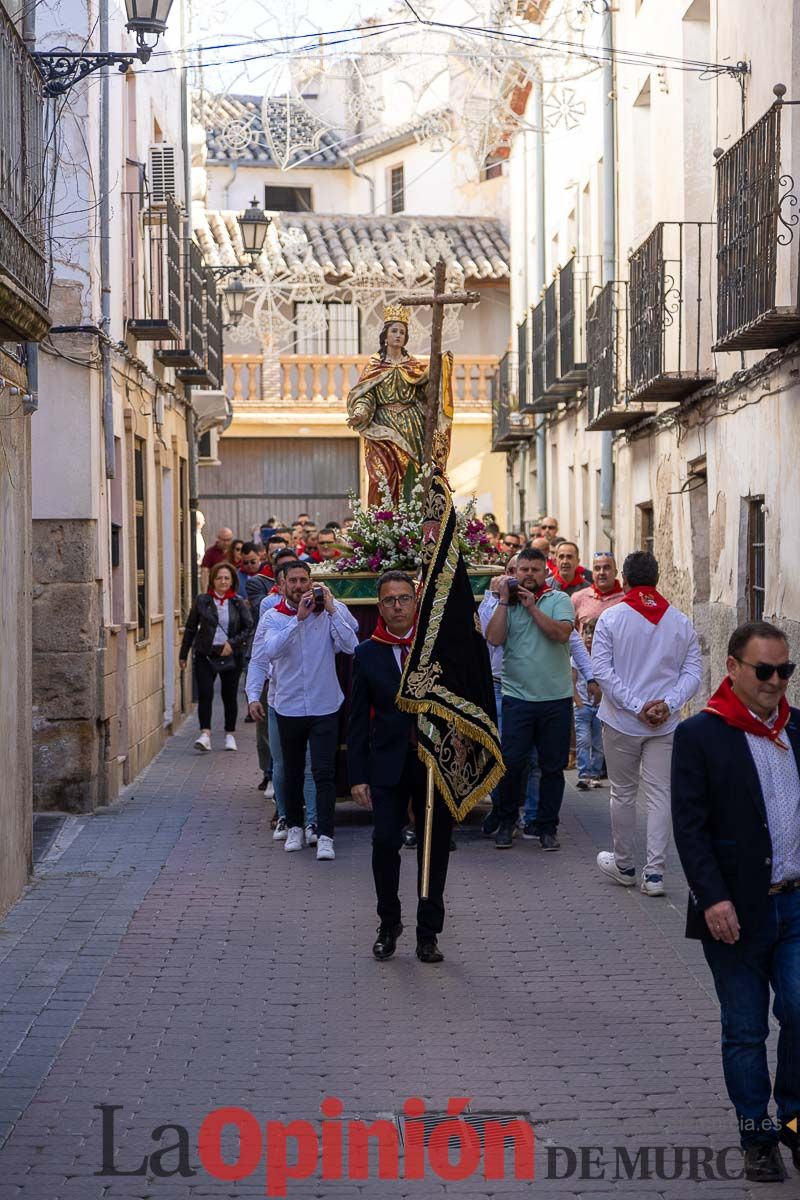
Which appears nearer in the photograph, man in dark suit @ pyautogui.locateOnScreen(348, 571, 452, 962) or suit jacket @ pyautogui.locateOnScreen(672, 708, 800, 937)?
suit jacket @ pyautogui.locateOnScreen(672, 708, 800, 937)

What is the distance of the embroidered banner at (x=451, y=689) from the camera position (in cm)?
813

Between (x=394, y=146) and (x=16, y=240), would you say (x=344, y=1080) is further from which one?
(x=394, y=146)

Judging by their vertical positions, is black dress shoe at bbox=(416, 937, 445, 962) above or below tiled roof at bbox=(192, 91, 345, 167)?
below

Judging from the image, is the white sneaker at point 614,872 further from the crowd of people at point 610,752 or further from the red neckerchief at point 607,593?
the red neckerchief at point 607,593

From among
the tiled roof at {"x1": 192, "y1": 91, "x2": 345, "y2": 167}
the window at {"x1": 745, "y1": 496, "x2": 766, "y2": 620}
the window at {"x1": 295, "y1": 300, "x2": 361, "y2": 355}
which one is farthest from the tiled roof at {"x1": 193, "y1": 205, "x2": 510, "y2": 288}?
the window at {"x1": 745, "y1": 496, "x2": 766, "y2": 620}

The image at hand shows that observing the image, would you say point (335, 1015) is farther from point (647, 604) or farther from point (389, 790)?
point (647, 604)

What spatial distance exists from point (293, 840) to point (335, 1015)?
4.07 meters

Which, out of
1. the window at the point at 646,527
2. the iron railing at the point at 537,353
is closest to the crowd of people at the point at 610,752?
the window at the point at 646,527

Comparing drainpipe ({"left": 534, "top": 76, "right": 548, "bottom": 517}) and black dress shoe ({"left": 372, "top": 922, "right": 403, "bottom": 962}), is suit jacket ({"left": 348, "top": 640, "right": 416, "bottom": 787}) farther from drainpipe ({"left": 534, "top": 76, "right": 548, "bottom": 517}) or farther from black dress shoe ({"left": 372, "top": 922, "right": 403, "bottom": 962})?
drainpipe ({"left": 534, "top": 76, "right": 548, "bottom": 517})

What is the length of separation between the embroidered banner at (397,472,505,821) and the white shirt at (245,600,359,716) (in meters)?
2.68

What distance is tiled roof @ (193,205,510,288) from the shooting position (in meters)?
34.5

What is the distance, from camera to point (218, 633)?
53.8ft

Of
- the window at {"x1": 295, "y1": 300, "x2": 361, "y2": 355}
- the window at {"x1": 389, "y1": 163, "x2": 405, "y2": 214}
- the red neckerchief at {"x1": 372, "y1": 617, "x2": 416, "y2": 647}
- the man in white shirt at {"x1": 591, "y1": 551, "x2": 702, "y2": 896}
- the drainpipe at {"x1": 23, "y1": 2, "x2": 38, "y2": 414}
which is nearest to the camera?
the red neckerchief at {"x1": 372, "y1": 617, "x2": 416, "y2": 647}

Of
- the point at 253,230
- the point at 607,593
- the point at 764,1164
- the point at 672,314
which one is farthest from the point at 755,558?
the point at 253,230
